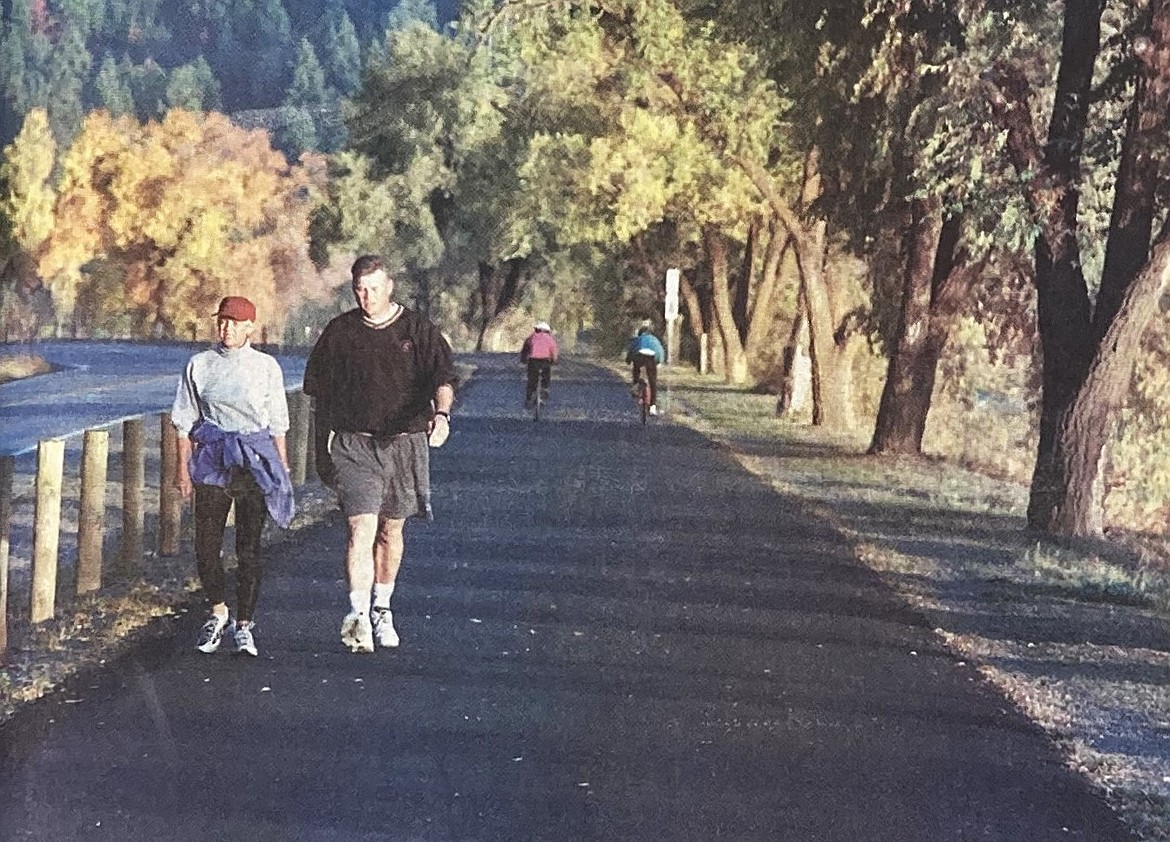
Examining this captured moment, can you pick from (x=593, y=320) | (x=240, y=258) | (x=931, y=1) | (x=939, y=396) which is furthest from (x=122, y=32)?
(x=593, y=320)

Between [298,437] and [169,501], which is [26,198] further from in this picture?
[298,437]

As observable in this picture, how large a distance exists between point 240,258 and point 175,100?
605cm

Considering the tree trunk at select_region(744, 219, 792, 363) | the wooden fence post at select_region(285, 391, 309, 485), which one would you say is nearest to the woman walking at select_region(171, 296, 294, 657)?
the wooden fence post at select_region(285, 391, 309, 485)

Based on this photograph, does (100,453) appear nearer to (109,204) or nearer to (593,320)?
(109,204)

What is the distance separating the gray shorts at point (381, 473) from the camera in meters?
9.36

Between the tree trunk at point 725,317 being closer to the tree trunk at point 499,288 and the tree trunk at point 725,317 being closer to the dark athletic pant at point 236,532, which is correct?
the tree trunk at point 499,288

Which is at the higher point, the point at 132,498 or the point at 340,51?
the point at 340,51

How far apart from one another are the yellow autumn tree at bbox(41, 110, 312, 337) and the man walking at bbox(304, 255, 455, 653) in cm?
653

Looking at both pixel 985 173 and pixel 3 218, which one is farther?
pixel 985 173

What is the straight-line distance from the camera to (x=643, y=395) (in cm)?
2903

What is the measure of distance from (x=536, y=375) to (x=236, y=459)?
2000 cm

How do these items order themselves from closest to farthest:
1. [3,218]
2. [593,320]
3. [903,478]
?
[3,218]
[903,478]
[593,320]

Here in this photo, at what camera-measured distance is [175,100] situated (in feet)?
61.1

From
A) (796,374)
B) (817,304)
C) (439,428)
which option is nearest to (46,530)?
(439,428)
